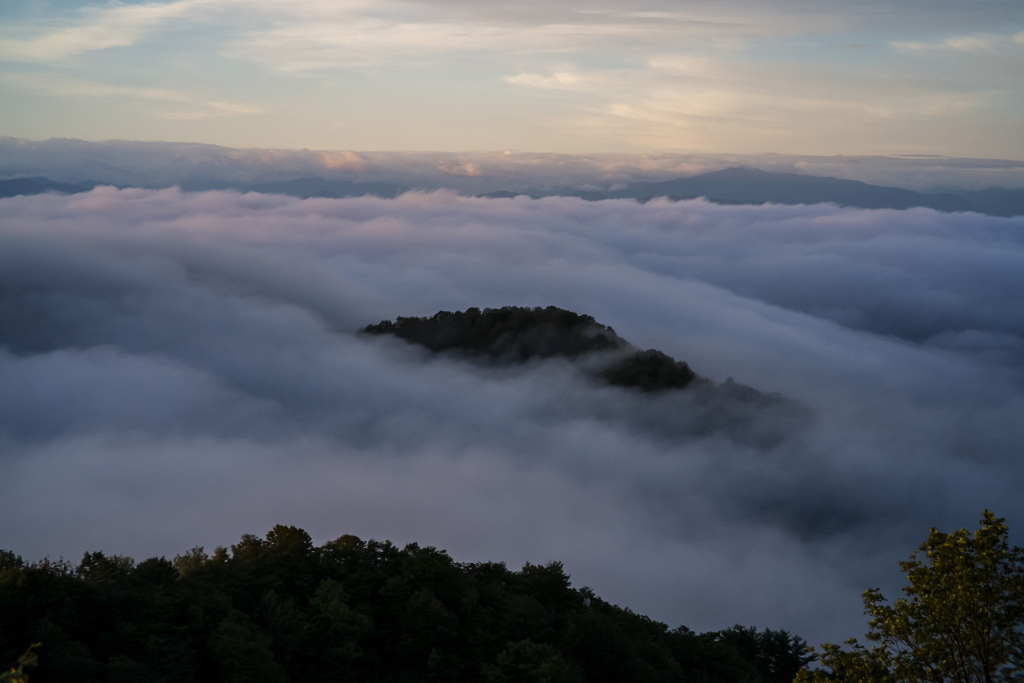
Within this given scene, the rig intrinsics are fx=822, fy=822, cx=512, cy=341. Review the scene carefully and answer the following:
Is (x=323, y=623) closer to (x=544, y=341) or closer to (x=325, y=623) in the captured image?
(x=325, y=623)

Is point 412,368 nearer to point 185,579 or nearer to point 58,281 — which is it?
point 58,281

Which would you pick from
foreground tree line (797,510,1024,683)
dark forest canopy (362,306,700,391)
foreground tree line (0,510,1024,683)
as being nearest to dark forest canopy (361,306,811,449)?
dark forest canopy (362,306,700,391)

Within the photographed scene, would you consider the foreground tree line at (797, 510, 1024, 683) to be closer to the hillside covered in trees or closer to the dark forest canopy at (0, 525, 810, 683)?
the dark forest canopy at (0, 525, 810, 683)

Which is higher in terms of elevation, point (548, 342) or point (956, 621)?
point (956, 621)

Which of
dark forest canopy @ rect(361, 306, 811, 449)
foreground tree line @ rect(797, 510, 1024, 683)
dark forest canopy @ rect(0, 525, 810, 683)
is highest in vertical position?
foreground tree line @ rect(797, 510, 1024, 683)

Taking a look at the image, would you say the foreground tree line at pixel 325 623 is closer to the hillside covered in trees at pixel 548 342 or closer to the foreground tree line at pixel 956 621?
the foreground tree line at pixel 956 621

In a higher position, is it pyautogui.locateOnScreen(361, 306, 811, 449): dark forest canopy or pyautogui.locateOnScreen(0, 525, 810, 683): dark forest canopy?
pyautogui.locateOnScreen(0, 525, 810, 683): dark forest canopy

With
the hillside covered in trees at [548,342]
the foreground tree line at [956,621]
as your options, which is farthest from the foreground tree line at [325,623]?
the hillside covered in trees at [548,342]

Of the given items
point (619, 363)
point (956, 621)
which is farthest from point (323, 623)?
point (619, 363)
